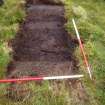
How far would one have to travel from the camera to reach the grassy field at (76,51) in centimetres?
668

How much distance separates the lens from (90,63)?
8.04 metres

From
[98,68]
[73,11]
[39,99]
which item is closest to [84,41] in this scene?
[98,68]

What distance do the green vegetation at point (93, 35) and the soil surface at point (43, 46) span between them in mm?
321

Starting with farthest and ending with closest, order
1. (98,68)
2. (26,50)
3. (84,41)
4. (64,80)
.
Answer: (84,41) < (26,50) < (98,68) < (64,80)

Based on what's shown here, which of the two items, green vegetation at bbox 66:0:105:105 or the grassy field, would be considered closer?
the grassy field

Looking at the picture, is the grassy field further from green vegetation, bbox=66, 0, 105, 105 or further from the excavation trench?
the excavation trench

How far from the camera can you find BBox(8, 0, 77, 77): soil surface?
7648mm

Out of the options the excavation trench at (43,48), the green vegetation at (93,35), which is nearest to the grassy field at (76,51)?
the green vegetation at (93,35)

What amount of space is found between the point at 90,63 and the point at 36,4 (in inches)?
207

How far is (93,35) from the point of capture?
9.79m

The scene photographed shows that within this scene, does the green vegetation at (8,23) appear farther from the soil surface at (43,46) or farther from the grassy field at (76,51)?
the soil surface at (43,46)

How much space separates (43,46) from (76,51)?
986 mm

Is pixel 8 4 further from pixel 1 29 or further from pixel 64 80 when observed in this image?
pixel 64 80

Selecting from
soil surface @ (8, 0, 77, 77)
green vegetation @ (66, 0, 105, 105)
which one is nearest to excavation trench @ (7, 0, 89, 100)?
soil surface @ (8, 0, 77, 77)
